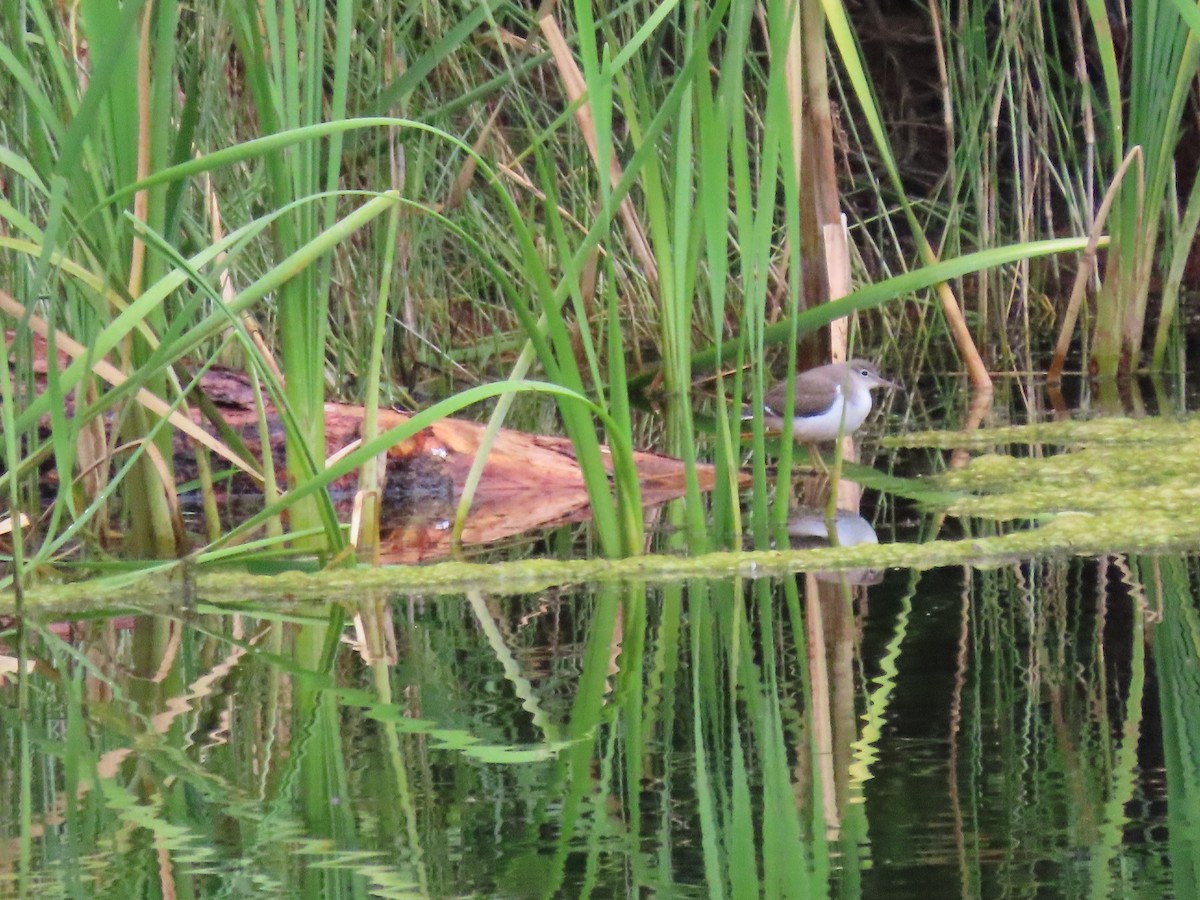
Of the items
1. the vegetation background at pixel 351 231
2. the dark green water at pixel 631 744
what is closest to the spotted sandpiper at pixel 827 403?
the vegetation background at pixel 351 231

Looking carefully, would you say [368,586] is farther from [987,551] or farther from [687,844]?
[687,844]

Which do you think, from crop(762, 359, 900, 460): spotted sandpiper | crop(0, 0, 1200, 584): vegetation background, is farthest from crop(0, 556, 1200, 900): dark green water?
crop(762, 359, 900, 460): spotted sandpiper

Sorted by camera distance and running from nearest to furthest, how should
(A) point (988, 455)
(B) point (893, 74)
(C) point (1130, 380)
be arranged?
(A) point (988, 455) < (C) point (1130, 380) < (B) point (893, 74)

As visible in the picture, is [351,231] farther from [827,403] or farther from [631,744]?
[827,403]

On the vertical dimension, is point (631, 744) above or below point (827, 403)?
below

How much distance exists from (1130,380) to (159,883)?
12.6ft

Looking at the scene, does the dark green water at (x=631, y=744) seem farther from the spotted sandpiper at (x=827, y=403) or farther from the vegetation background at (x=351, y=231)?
the spotted sandpiper at (x=827, y=403)

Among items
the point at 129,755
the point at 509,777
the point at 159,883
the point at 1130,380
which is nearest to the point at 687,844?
the point at 509,777

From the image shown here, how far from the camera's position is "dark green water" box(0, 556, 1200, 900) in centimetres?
134

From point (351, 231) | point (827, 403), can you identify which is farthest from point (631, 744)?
point (827, 403)

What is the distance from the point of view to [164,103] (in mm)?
2459

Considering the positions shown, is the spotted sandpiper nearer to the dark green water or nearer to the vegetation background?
the vegetation background

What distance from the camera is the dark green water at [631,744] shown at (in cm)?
134

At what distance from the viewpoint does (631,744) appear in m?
1.68
